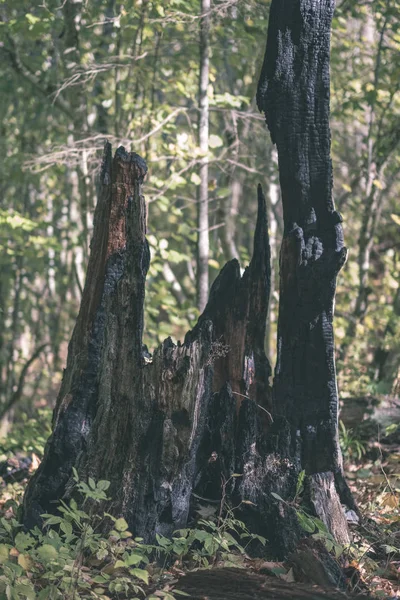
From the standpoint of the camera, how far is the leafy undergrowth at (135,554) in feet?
13.6

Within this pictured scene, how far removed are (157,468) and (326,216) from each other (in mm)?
2062

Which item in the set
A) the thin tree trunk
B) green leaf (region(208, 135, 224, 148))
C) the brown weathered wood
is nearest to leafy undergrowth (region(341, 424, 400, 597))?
the brown weathered wood

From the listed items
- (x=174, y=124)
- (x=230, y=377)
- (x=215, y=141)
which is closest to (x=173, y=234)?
(x=215, y=141)

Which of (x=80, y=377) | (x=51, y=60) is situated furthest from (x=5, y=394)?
(x=80, y=377)

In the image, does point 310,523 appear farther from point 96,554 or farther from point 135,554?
point 96,554

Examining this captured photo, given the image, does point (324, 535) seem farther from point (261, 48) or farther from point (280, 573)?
point (261, 48)

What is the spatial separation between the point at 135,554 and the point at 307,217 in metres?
2.51

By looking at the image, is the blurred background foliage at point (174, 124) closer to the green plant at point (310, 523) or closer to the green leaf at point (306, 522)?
the green plant at point (310, 523)

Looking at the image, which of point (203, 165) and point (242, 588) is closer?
point (242, 588)

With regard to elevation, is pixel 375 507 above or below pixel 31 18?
below

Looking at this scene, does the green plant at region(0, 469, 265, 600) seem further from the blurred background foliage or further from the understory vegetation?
the blurred background foliage

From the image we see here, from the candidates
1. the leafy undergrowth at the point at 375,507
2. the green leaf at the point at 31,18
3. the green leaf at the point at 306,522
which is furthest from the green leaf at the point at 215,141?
the green leaf at the point at 306,522

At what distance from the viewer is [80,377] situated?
218 inches

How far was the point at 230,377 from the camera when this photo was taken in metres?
5.75
